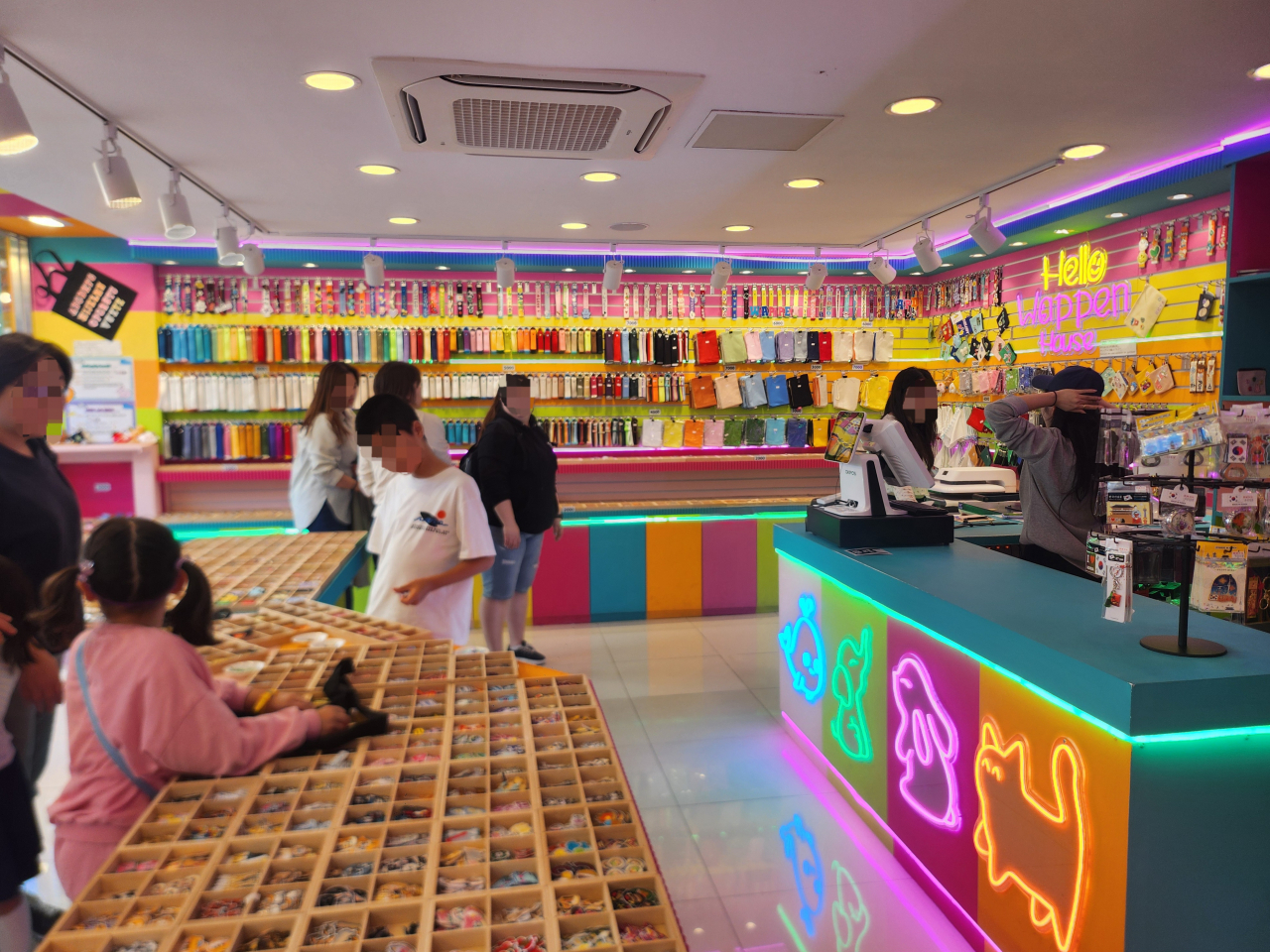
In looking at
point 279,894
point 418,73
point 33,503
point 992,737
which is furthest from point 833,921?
point 418,73

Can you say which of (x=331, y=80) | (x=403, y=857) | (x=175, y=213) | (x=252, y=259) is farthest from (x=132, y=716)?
(x=252, y=259)

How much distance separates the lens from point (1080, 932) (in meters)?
1.93

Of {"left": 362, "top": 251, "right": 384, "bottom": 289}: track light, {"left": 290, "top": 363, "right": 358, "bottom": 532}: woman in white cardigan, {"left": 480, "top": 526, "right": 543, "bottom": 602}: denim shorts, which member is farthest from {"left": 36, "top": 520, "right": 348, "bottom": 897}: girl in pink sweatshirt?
{"left": 362, "top": 251, "right": 384, "bottom": 289}: track light

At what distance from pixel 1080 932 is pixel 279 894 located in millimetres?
1758

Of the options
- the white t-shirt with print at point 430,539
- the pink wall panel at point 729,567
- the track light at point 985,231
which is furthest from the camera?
the pink wall panel at point 729,567

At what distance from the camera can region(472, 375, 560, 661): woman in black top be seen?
163 inches

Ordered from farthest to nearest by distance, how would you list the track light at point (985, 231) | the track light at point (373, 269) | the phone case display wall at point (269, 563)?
the track light at point (373, 269)
the track light at point (985, 231)
the phone case display wall at point (269, 563)

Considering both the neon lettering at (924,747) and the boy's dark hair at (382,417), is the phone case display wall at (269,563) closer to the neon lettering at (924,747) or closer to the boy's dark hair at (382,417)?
the boy's dark hair at (382,417)

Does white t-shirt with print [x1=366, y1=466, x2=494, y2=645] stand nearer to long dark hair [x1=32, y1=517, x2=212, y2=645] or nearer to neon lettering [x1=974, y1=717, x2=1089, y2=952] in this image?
long dark hair [x1=32, y1=517, x2=212, y2=645]

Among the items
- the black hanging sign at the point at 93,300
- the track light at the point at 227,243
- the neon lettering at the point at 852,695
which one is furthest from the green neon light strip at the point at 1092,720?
the black hanging sign at the point at 93,300

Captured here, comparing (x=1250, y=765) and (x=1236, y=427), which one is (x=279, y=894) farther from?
(x=1236, y=427)

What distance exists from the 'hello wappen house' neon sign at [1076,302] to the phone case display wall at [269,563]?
4.42 m

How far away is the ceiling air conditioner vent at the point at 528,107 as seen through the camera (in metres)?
2.94

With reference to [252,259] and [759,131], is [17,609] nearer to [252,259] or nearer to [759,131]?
[759,131]
